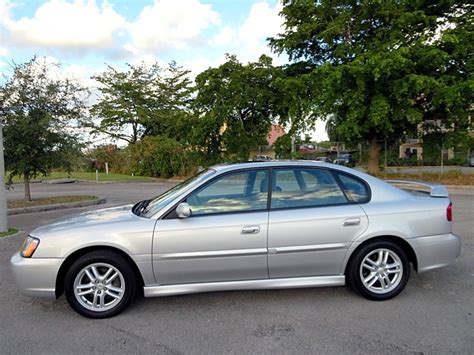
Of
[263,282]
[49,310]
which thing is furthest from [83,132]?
[263,282]

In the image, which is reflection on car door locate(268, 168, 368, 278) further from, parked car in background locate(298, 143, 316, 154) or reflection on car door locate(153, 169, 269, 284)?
parked car in background locate(298, 143, 316, 154)

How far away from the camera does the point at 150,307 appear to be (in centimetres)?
393

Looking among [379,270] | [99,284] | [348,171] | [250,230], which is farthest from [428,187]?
[99,284]

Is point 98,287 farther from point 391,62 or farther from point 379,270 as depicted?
point 391,62

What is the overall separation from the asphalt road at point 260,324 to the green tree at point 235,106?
16899 mm

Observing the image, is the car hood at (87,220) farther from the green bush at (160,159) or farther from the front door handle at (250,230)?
the green bush at (160,159)

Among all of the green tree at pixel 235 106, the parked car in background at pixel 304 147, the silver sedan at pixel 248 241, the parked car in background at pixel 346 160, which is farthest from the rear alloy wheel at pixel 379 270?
the parked car in background at pixel 346 160

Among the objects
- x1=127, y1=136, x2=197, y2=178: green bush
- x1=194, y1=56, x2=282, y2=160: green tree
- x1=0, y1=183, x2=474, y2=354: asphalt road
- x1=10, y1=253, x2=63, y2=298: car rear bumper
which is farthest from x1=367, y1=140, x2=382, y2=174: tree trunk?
x1=10, y1=253, x2=63, y2=298: car rear bumper

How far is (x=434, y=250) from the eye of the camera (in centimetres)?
407

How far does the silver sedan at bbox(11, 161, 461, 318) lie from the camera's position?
3680 mm

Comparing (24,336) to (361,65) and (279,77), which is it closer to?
(361,65)

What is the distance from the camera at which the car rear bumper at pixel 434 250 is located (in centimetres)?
404

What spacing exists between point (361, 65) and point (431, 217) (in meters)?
12.8

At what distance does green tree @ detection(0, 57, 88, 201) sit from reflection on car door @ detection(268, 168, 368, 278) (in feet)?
30.6
